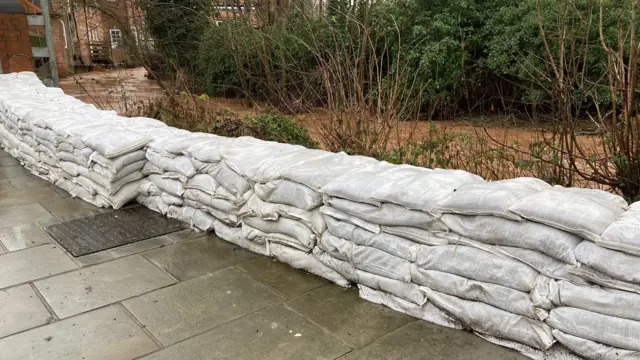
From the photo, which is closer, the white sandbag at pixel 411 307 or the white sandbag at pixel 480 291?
the white sandbag at pixel 480 291

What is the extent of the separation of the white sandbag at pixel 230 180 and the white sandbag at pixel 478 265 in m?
1.49

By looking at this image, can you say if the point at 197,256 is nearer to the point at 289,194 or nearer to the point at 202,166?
the point at 202,166

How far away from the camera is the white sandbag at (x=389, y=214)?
2.62m

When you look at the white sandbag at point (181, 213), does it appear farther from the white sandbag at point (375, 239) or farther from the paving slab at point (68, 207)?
the white sandbag at point (375, 239)

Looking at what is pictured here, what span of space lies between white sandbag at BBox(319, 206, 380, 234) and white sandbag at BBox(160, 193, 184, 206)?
1.64 meters

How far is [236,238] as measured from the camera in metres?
3.73

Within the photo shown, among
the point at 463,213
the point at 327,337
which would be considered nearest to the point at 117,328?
the point at 327,337

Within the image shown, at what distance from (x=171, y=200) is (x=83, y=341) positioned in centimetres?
182

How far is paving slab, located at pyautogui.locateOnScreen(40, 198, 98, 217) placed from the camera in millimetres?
4504

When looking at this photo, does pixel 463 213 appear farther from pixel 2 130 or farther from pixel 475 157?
pixel 2 130

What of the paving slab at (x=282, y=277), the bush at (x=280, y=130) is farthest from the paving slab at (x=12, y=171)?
the paving slab at (x=282, y=277)

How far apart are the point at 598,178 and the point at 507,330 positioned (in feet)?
5.93

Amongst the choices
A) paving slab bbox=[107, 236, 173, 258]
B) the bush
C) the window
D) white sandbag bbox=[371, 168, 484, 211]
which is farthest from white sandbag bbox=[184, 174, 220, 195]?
the window

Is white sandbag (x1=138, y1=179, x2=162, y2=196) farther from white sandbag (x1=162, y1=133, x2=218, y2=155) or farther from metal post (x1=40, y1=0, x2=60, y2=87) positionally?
metal post (x1=40, y1=0, x2=60, y2=87)
